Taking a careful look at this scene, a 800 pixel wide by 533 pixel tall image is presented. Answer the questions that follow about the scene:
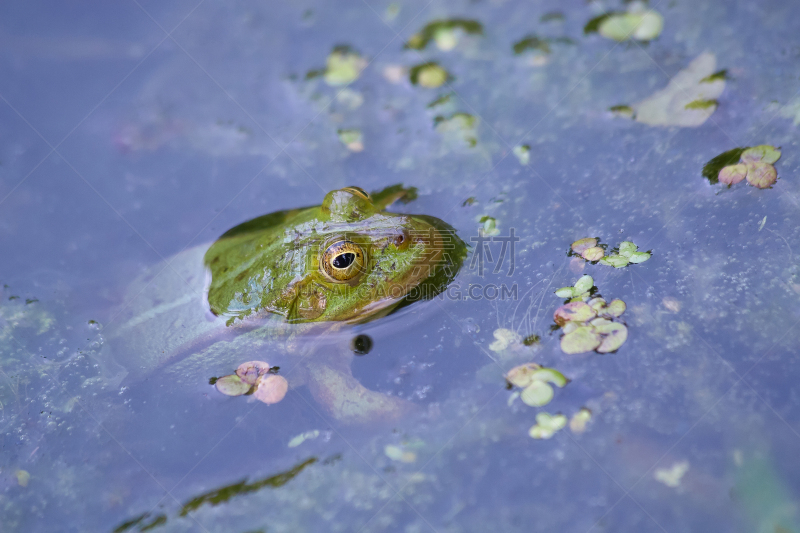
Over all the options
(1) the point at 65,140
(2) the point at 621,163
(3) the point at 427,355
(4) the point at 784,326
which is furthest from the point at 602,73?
(1) the point at 65,140

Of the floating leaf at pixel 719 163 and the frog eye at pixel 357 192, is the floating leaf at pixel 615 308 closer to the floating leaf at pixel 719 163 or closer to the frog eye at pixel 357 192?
the floating leaf at pixel 719 163

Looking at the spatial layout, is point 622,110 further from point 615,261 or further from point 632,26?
point 615,261

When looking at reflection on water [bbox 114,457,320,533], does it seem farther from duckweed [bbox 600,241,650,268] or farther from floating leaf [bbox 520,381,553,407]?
duckweed [bbox 600,241,650,268]

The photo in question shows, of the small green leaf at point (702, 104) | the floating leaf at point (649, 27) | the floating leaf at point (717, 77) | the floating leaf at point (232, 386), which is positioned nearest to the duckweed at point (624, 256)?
the small green leaf at point (702, 104)

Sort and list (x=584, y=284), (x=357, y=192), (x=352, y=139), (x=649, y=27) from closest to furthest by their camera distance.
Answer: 1. (x=584, y=284)
2. (x=357, y=192)
3. (x=649, y=27)
4. (x=352, y=139)

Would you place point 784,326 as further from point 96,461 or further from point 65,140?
point 65,140

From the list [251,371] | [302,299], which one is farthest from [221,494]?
[302,299]

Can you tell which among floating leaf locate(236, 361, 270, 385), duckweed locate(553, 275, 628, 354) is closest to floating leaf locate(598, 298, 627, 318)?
duckweed locate(553, 275, 628, 354)
